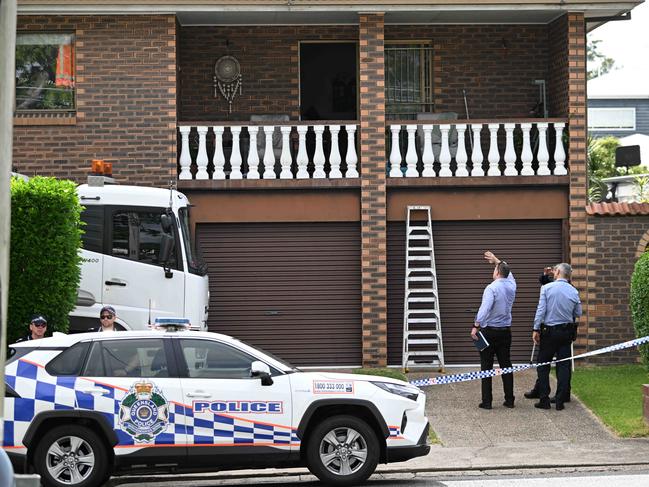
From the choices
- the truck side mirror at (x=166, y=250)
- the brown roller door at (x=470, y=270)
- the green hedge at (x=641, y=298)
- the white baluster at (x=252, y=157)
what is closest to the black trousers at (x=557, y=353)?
the green hedge at (x=641, y=298)

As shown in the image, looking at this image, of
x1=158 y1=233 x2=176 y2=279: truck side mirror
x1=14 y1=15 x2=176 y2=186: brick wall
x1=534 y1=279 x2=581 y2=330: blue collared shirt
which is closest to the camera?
x1=534 y1=279 x2=581 y2=330: blue collared shirt

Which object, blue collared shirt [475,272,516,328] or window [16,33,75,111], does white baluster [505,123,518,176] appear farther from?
window [16,33,75,111]

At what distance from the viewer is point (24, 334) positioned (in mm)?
13656

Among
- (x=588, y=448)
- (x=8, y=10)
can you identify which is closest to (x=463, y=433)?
(x=588, y=448)

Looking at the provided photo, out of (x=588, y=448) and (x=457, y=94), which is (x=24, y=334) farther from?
(x=457, y=94)

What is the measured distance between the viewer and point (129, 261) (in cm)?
1556

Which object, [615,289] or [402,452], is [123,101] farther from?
[402,452]

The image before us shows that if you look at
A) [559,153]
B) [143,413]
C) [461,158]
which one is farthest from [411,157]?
[143,413]

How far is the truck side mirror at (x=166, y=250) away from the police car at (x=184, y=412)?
15.2 ft

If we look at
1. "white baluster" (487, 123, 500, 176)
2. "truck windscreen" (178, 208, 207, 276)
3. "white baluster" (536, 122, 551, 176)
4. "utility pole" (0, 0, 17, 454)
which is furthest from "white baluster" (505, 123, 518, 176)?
"utility pole" (0, 0, 17, 454)

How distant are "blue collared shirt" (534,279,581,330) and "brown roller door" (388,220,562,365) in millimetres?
3688

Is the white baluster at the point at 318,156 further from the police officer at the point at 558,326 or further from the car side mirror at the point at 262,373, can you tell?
the car side mirror at the point at 262,373

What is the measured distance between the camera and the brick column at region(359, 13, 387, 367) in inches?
701

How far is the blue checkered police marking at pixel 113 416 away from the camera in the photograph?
10.3m
